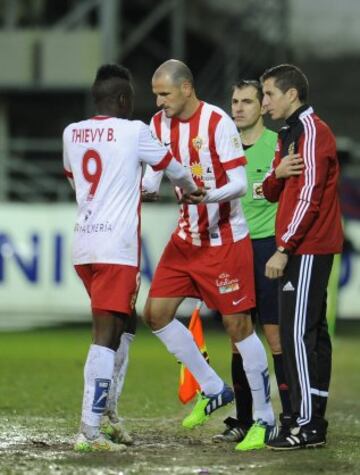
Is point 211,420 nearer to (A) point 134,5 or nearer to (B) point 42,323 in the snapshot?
(B) point 42,323

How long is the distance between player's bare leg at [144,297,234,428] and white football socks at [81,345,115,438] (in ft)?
1.81

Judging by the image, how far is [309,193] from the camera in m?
7.93

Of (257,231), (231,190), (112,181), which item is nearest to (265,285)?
(257,231)

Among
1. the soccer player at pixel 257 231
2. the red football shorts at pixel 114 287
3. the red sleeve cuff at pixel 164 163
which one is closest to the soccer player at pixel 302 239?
the soccer player at pixel 257 231

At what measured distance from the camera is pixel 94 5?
24.1 metres

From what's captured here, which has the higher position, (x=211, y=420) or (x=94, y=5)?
(x=94, y=5)

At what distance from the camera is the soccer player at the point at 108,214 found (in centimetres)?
788

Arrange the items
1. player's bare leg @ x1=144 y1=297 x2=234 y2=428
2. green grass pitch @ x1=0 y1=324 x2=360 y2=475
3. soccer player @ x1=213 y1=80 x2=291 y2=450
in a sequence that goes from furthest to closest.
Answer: soccer player @ x1=213 y1=80 x2=291 y2=450 < player's bare leg @ x1=144 y1=297 x2=234 y2=428 < green grass pitch @ x1=0 y1=324 x2=360 y2=475

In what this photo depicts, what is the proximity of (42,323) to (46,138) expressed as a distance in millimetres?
8828

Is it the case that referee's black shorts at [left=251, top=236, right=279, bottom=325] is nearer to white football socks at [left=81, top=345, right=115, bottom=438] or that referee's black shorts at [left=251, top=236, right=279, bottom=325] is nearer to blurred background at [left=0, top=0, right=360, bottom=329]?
white football socks at [left=81, top=345, right=115, bottom=438]

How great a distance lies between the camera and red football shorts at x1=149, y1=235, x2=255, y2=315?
8242 millimetres

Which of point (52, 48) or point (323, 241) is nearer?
point (323, 241)

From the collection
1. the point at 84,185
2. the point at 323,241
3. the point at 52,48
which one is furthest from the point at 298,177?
the point at 52,48

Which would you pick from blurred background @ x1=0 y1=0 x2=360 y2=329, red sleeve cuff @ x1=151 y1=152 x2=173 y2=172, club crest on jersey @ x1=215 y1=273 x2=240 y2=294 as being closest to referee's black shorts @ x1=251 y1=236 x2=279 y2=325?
club crest on jersey @ x1=215 y1=273 x2=240 y2=294
